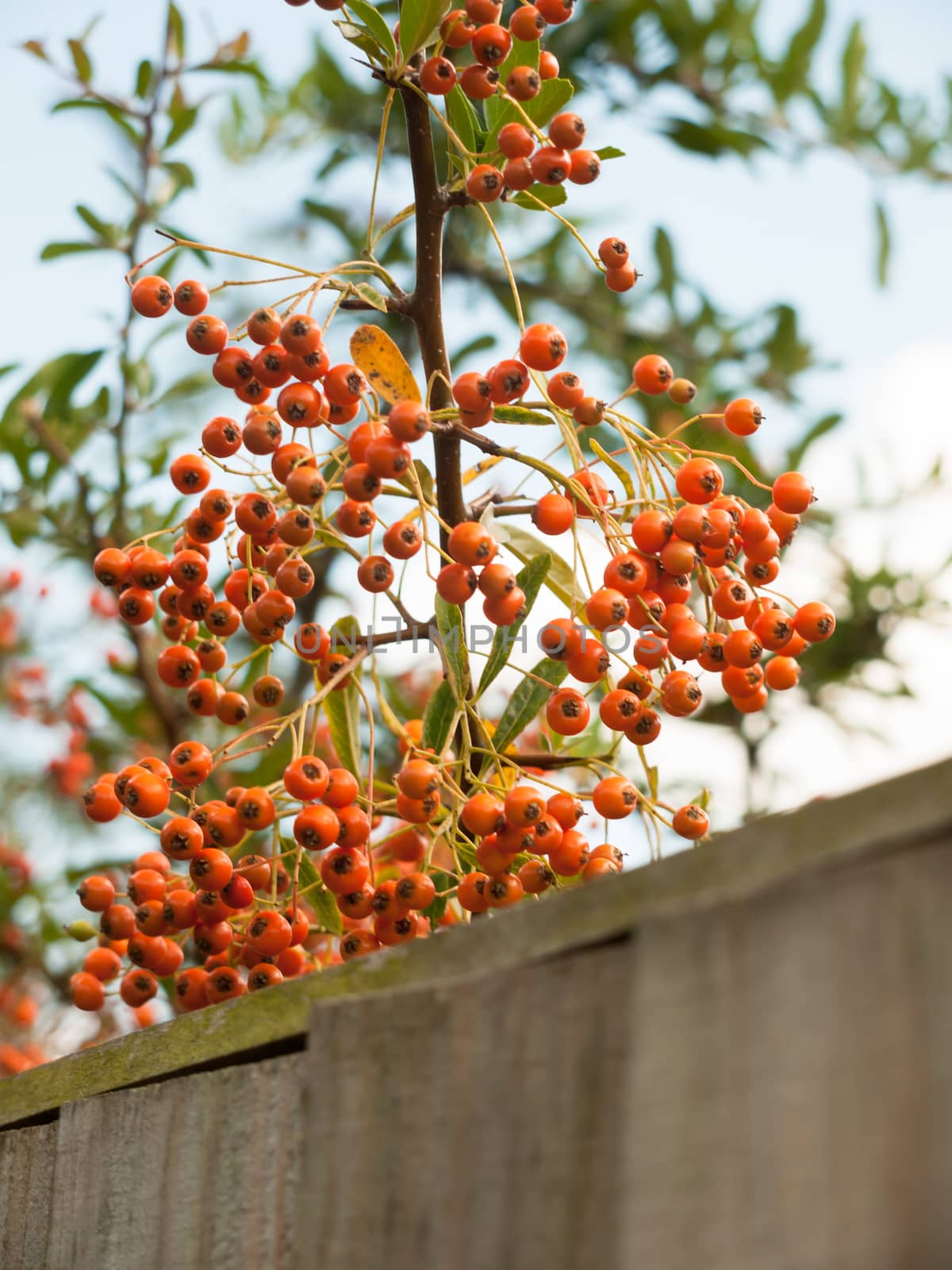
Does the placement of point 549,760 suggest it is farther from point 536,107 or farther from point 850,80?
point 850,80

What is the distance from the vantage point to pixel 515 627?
88cm

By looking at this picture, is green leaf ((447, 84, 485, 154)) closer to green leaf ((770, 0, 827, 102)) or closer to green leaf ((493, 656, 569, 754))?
green leaf ((493, 656, 569, 754))

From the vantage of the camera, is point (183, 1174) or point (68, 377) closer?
point (183, 1174)

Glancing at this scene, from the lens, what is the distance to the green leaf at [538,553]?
1.01 metres

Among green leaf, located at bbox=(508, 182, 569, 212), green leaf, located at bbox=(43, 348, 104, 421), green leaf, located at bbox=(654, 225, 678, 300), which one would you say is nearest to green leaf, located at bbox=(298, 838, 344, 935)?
green leaf, located at bbox=(508, 182, 569, 212)

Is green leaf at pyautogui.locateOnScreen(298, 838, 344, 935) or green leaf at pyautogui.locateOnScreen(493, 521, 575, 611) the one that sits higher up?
green leaf at pyautogui.locateOnScreen(493, 521, 575, 611)

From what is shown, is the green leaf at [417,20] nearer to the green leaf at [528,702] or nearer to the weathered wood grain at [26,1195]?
the green leaf at [528,702]

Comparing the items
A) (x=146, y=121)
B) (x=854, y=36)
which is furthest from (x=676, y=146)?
(x=146, y=121)

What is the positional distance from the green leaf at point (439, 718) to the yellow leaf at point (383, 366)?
242 millimetres

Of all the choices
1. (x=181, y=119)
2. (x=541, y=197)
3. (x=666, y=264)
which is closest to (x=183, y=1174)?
(x=541, y=197)

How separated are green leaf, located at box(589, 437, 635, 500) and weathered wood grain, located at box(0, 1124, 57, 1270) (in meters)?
0.59

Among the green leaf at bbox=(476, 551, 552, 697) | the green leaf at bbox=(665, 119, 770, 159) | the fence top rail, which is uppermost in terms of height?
the green leaf at bbox=(665, 119, 770, 159)

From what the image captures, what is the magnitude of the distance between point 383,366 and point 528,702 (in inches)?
10.8

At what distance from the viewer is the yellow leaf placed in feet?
2.71
